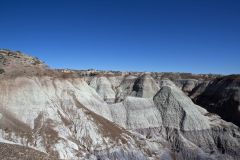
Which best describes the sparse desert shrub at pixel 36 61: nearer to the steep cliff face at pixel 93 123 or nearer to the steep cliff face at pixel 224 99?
the steep cliff face at pixel 93 123

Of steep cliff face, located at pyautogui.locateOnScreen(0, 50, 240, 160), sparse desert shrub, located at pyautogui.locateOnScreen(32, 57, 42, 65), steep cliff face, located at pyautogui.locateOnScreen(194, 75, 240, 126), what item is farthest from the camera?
steep cliff face, located at pyautogui.locateOnScreen(194, 75, 240, 126)

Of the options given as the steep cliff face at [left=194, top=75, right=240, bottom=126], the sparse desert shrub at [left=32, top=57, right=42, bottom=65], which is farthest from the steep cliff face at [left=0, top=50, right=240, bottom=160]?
the steep cliff face at [left=194, top=75, right=240, bottom=126]

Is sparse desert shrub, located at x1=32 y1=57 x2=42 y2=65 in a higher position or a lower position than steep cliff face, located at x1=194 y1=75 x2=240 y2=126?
higher

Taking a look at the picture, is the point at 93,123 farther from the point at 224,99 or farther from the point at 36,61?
the point at 224,99

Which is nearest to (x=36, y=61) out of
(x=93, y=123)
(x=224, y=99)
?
(x=93, y=123)

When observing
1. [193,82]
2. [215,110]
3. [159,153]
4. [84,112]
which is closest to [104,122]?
[84,112]

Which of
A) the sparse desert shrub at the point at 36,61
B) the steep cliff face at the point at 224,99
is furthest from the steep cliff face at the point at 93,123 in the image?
the steep cliff face at the point at 224,99

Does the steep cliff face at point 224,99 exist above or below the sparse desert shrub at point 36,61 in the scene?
below

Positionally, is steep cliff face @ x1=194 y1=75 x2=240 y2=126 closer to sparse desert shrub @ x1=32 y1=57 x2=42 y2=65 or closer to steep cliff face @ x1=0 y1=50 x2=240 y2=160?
steep cliff face @ x1=0 y1=50 x2=240 y2=160

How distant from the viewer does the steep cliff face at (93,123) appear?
32.9 meters

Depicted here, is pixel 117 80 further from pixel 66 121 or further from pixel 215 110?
pixel 66 121

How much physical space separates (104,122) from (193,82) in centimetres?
5440

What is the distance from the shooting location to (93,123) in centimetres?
3803

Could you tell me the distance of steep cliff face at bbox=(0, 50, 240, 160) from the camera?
108ft
